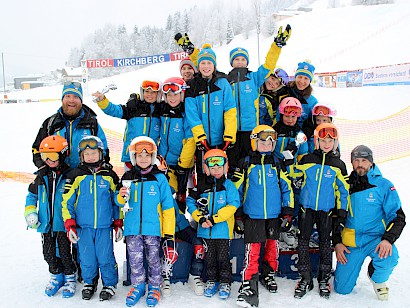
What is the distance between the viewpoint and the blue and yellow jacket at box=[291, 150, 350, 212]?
166 inches

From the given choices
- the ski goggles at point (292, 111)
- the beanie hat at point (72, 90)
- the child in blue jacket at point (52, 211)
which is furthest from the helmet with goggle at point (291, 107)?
the child in blue jacket at point (52, 211)

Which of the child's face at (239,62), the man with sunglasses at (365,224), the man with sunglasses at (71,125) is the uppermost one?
the child's face at (239,62)

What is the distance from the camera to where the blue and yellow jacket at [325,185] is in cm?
422

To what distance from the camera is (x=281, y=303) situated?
4.01 meters

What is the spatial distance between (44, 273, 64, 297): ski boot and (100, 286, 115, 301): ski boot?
56 centimetres

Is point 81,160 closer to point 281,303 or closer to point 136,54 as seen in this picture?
point 281,303

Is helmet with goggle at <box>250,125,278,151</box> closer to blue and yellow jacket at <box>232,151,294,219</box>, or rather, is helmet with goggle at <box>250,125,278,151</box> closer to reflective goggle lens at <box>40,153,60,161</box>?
blue and yellow jacket at <box>232,151,294,219</box>

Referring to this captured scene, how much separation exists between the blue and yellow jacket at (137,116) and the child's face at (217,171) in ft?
3.47

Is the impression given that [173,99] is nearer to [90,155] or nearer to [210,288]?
[90,155]

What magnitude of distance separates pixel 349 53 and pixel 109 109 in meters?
40.4

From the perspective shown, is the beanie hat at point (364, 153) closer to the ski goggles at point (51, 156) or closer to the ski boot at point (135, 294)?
the ski boot at point (135, 294)

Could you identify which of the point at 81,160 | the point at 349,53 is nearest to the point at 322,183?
the point at 81,160

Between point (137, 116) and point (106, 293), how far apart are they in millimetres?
2169

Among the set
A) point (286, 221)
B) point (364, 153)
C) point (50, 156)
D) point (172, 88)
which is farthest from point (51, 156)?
point (364, 153)
